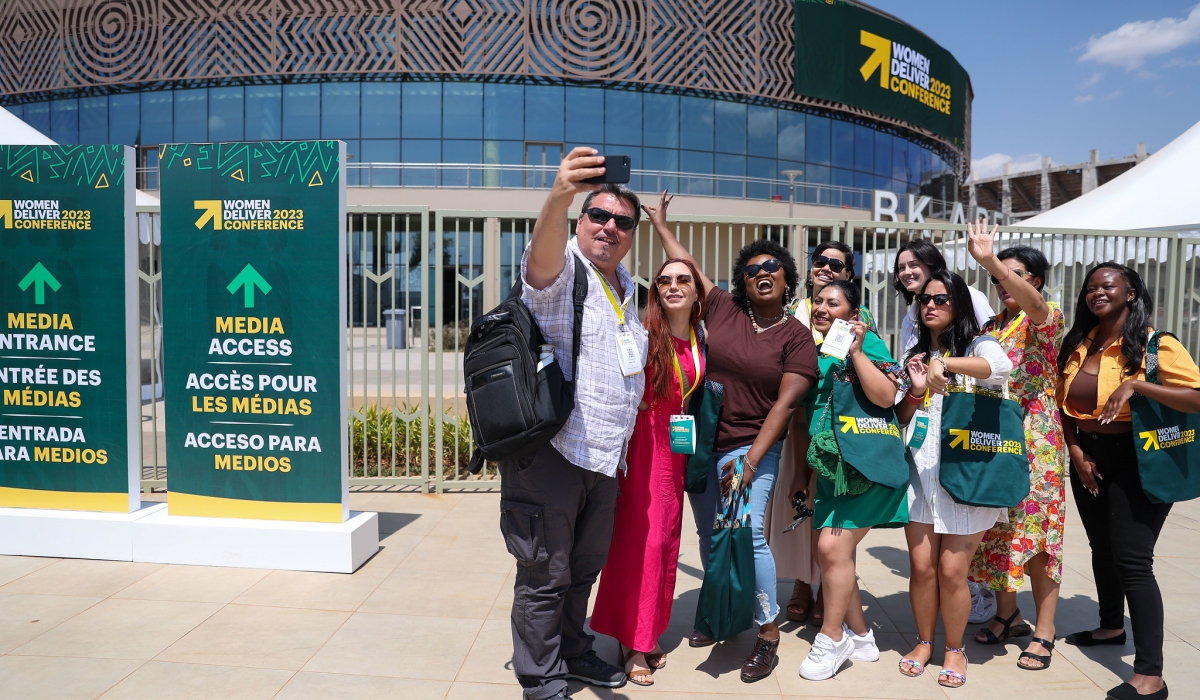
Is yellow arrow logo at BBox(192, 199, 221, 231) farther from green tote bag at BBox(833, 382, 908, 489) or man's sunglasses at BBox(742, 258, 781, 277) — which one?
green tote bag at BBox(833, 382, 908, 489)

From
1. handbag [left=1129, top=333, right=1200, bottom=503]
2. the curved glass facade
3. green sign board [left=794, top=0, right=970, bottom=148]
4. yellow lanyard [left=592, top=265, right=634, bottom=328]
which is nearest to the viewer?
yellow lanyard [left=592, top=265, right=634, bottom=328]

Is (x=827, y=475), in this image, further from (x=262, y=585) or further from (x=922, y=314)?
(x=262, y=585)

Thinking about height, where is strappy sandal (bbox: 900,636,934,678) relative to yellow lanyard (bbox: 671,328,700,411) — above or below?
below

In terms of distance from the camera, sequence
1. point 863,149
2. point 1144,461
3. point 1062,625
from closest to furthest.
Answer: point 1144,461, point 1062,625, point 863,149

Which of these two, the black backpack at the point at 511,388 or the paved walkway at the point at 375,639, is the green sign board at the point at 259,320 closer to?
the paved walkway at the point at 375,639

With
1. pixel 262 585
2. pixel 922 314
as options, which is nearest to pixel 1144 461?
pixel 922 314

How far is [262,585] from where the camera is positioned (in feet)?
13.4

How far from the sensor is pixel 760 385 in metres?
3.21

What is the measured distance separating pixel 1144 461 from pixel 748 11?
24.1 m

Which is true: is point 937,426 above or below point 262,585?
above

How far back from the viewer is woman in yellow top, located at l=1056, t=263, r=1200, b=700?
2.99 metres

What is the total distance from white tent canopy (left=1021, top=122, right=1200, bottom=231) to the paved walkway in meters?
4.04

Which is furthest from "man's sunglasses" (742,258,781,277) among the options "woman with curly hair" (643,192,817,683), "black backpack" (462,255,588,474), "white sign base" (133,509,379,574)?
"white sign base" (133,509,379,574)

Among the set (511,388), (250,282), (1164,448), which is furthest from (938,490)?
(250,282)
